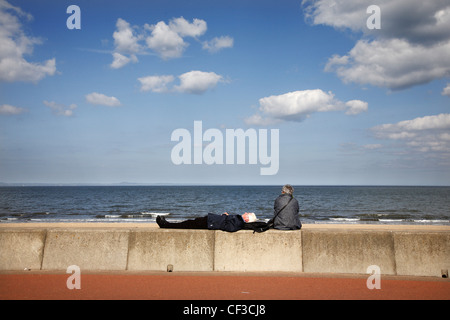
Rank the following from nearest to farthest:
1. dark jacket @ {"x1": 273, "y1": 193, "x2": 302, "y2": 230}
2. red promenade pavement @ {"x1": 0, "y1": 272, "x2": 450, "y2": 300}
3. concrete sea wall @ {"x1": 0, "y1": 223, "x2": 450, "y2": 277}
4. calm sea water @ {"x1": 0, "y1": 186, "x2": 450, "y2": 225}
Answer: red promenade pavement @ {"x1": 0, "y1": 272, "x2": 450, "y2": 300} → concrete sea wall @ {"x1": 0, "y1": 223, "x2": 450, "y2": 277} → dark jacket @ {"x1": 273, "y1": 193, "x2": 302, "y2": 230} → calm sea water @ {"x1": 0, "y1": 186, "x2": 450, "y2": 225}

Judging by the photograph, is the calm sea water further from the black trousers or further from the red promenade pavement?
the red promenade pavement

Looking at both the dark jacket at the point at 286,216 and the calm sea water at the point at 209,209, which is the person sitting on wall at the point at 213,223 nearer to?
the dark jacket at the point at 286,216

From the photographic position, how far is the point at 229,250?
6.93 metres

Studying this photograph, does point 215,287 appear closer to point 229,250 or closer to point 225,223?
point 229,250

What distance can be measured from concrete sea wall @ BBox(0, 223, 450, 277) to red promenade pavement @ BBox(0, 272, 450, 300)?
288mm

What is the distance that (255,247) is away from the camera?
691 cm

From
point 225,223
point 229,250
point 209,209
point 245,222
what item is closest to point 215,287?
point 229,250

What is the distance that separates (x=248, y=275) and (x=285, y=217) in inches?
53.0

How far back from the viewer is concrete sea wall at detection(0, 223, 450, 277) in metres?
6.78

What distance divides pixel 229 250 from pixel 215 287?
3.76ft

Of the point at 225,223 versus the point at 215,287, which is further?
the point at 225,223

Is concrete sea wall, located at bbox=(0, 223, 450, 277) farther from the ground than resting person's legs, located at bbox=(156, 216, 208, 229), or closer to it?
closer to it

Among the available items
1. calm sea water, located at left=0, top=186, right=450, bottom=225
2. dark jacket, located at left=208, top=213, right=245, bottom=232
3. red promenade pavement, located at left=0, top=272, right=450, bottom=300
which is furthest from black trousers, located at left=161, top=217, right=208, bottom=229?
calm sea water, located at left=0, top=186, right=450, bottom=225
